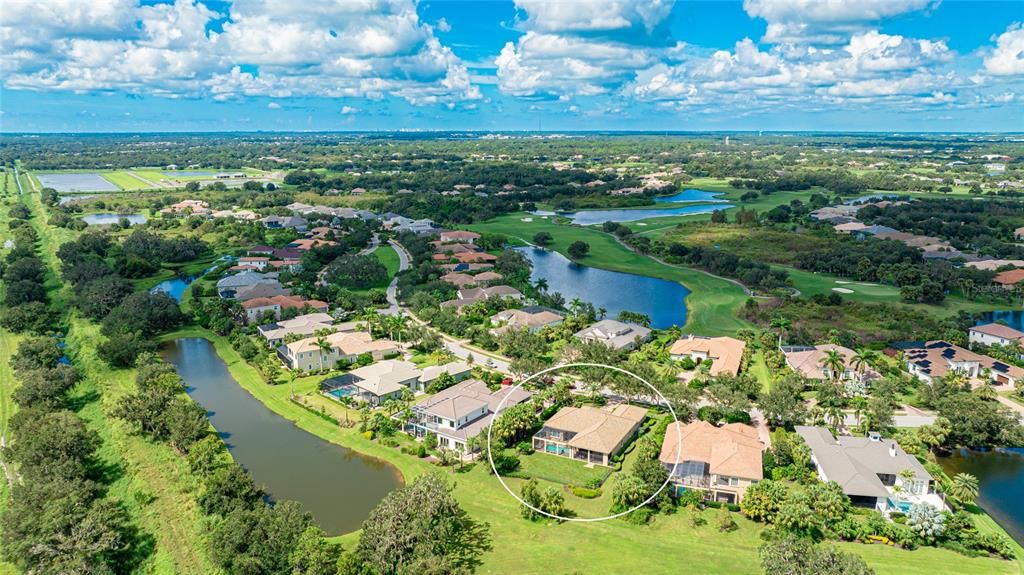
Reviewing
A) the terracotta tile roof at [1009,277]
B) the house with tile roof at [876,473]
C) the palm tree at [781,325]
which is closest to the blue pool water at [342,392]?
the house with tile roof at [876,473]

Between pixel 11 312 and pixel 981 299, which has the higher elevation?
pixel 11 312

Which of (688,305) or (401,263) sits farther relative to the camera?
(401,263)

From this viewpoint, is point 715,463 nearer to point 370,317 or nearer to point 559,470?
point 559,470

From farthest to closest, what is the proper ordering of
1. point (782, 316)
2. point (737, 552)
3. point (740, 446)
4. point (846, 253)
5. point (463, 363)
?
point (846, 253) < point (782, 316) < point (463, 363) < point (740, 446) < point (737, 552)

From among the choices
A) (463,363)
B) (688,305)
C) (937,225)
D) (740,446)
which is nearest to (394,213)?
(688,305)

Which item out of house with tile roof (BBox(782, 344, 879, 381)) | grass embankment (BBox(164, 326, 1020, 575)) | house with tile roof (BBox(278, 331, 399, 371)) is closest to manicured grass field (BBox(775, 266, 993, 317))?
house with tile roof (BBox(782, 344, 879, 381))

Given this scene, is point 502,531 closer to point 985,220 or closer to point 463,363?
point 463,363

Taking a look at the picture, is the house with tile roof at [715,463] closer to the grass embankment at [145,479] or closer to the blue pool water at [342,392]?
the blue pool water at [342,392]
